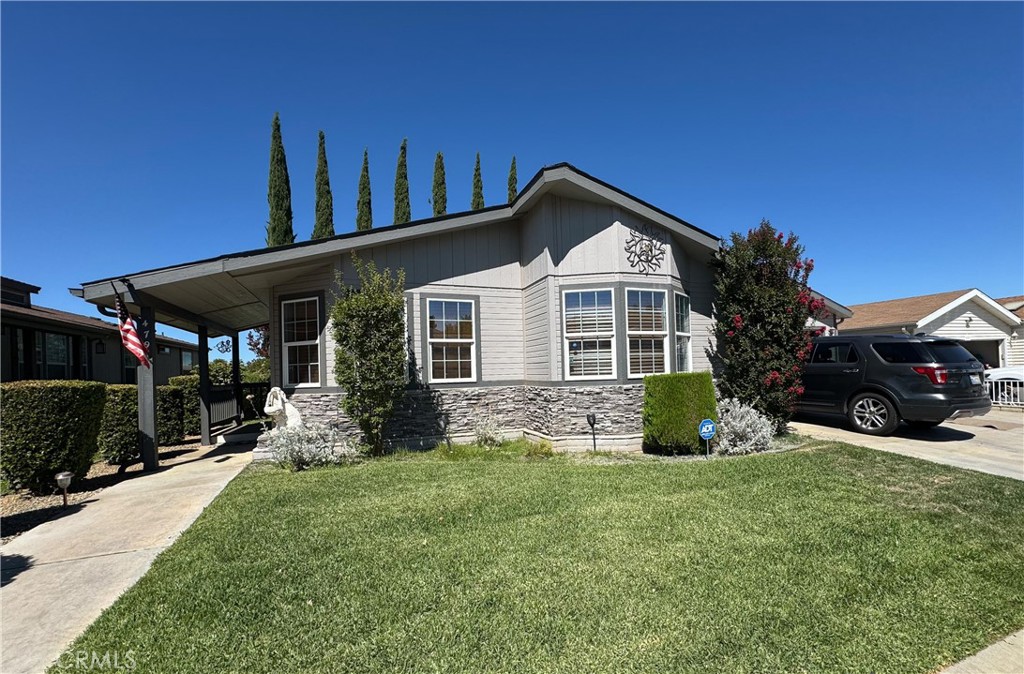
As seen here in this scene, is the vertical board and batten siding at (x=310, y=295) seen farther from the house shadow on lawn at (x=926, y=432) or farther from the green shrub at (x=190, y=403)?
the house shadow on lawn at (x=926, y=432)

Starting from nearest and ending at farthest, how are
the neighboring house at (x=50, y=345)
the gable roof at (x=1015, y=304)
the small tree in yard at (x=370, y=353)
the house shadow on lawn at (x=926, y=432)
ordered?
the small tree in yard at (x=370, y=353) → the house shadow on lawn at (x=926, y=432) → the neighboring house at (x=50, y=345) → the gable roof at (x=1015, y=304)

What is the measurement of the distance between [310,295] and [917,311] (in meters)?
19.9

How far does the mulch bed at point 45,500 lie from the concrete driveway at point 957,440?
11244 mm

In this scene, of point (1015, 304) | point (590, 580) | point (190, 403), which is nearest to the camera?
point (590, 580)

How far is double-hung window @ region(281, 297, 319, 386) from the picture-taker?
29.1 ft

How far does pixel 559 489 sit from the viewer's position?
5602 mm

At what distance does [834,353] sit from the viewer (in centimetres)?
954

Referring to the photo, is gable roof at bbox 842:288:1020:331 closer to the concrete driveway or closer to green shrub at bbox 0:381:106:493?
the concrete driveway

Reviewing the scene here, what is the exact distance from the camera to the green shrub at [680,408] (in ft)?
25.6

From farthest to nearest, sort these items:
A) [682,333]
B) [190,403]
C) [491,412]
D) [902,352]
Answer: [190,403]
[682,333]
[491,412]
[902,352]

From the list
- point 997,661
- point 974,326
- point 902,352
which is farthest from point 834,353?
point 974,326

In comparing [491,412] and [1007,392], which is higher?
[491,412]

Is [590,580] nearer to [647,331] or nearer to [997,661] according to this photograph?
[997,661]

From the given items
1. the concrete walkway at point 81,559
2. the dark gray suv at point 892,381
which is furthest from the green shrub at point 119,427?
the dark gray suv at point 892,381
